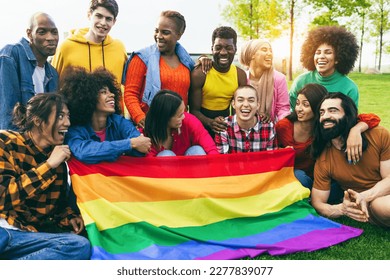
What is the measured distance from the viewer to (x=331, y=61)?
20.1 ft

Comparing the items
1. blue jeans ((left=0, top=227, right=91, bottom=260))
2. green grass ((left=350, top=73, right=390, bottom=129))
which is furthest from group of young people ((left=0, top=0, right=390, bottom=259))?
green grass ((left=350, top=73, right=390, bottom=129))

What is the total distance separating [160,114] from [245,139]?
1.05 meters

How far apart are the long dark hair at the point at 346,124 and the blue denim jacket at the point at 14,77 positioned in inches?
125

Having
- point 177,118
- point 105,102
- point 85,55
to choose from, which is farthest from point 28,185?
point 85,55

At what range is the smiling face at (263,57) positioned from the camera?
6.03 metres

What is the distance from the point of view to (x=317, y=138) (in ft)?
16.7

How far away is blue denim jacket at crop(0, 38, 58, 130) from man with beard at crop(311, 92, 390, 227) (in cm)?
322

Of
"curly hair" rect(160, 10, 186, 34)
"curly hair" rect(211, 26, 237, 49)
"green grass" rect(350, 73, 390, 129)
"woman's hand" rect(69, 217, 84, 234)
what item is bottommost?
"green grass" rect(350, 73, 390, 129)

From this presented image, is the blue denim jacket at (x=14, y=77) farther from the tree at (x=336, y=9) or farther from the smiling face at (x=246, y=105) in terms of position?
the tree at (x=336, y=9)

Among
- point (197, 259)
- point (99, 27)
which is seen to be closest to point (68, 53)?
point (99, 27)

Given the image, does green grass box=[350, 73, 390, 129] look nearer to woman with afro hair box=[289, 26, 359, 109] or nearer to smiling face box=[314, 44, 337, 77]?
woman with afro hair box=[289, 26, 359, 109]

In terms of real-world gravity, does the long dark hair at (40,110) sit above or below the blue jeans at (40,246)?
above

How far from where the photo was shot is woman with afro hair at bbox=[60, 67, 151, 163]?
171 inches

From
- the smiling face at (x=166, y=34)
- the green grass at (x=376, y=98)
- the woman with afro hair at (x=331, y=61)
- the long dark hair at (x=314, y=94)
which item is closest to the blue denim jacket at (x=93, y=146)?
the smiling face at (x=166, y=34)
